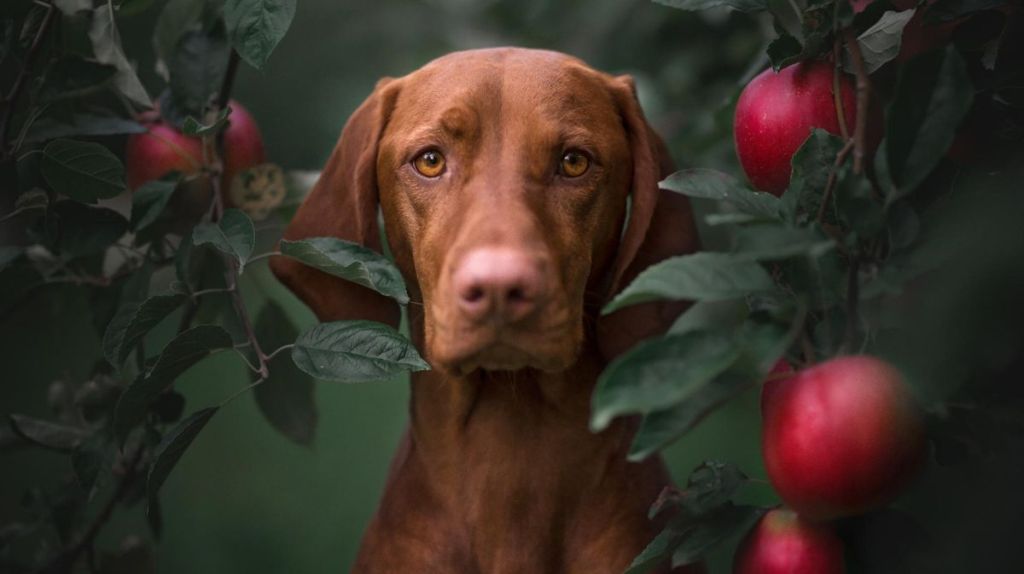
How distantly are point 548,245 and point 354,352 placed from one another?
1.22 feet

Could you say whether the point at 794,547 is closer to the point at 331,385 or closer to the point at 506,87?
the point at 506,87

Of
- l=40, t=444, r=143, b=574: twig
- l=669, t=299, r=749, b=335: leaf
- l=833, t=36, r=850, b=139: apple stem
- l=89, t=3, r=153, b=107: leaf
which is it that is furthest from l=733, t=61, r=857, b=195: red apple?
l=40, t=444, r=143, b=574: twig

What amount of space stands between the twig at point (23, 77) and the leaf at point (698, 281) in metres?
1.36

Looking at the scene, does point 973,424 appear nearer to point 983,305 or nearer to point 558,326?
point 983,305

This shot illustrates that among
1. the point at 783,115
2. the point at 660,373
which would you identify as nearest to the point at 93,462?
the point at 660,373

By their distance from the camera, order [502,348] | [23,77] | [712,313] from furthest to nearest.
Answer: [712,313] → [23,77] → [502,348]

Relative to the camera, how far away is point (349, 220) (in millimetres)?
2260

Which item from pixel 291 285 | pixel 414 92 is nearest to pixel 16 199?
pixel 291 285

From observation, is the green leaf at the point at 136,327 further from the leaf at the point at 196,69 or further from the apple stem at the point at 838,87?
the apple stem at the point at 838,87

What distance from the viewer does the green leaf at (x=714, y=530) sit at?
1.78 metres

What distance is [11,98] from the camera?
224 centimetres

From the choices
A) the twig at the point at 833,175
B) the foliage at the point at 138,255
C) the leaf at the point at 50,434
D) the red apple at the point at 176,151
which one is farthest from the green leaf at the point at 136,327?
the twig at the point at 833,175

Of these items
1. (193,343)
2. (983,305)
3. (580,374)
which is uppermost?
(983,305)

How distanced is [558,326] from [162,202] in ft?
2.91
